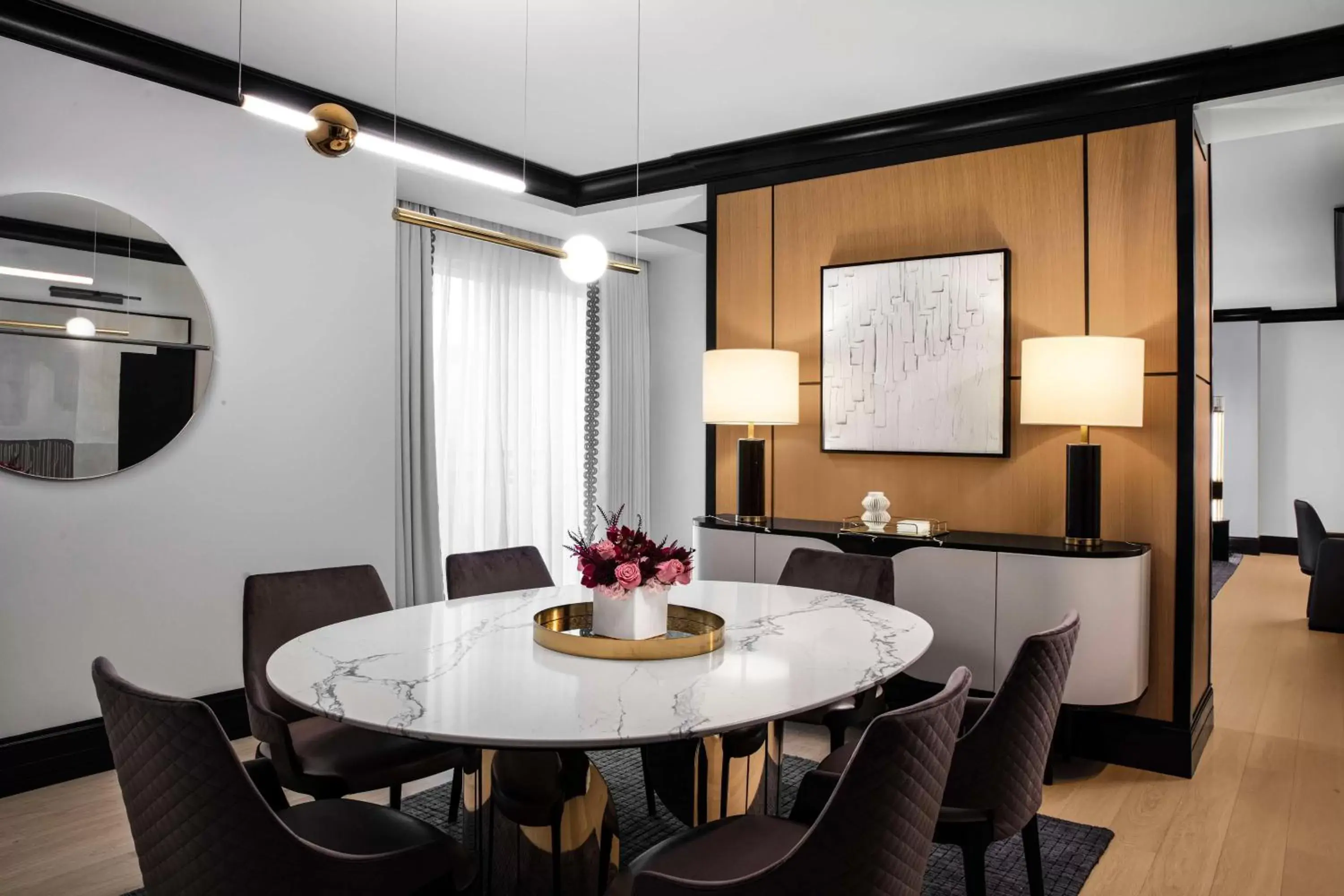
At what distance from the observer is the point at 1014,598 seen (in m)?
3.37

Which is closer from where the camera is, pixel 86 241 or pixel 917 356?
pixel 86 241

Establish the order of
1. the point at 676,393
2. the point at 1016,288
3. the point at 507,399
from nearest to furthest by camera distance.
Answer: the point at 1016,288 < the point at 507,399 < the point at 676,393

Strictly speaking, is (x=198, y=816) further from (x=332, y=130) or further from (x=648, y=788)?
(x=648, y=788)

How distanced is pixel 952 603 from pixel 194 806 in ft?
9.06

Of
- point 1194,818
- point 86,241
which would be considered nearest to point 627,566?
point 1194,818

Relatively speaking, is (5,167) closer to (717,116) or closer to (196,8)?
(196,8)

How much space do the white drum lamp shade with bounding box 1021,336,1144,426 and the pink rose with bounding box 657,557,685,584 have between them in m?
1.82

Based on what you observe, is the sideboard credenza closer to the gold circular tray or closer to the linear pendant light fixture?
the gold circular tray

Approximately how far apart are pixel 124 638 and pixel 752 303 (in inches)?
121

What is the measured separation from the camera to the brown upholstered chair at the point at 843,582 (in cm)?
269

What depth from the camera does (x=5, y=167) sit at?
3.07 metres

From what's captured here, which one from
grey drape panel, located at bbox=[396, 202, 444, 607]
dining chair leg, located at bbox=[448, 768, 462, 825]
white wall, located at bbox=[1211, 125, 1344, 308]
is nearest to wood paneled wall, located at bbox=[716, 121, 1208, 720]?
white wall, located at bbox=[1211, 125, 1344, 308]

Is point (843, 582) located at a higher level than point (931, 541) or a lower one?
lower

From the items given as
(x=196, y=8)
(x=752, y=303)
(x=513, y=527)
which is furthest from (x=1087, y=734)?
(x=196, y=8)
